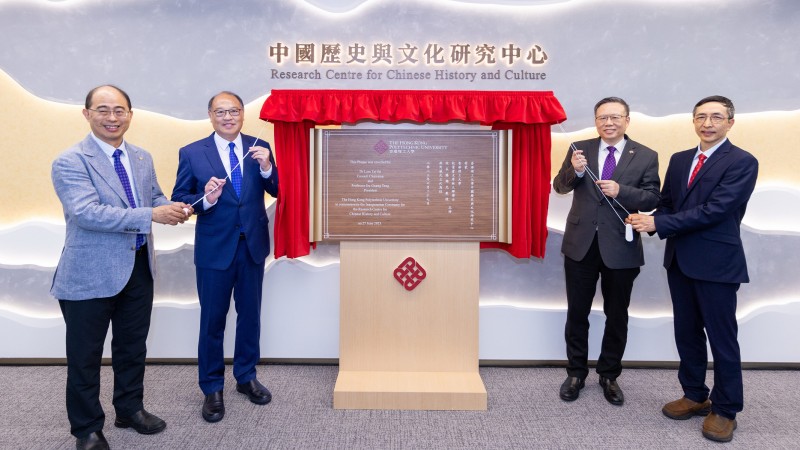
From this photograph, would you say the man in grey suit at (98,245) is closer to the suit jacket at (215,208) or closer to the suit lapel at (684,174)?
the suit jacket at (215,208)

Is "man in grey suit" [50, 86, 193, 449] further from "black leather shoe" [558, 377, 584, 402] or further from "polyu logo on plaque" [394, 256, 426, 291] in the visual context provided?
"black leather shoe" [558, 377, 584, 402]

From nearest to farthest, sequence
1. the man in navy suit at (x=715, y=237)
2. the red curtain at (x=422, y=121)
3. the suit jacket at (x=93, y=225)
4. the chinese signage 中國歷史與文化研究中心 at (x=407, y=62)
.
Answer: the suit jacket at (x=93, y=225), the man in navy suit at (x=715, y=237), the red curtain at (x=422, y=121), the chinese signage 中國歷史與文化研究中心 at (x=407, y=62)

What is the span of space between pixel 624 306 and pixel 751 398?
3.39ft

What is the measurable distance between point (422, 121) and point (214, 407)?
1961mm

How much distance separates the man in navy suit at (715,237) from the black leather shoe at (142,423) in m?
2.72

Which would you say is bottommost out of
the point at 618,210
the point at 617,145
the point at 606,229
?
the point at 606,229

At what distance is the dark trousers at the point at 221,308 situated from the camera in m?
2.64

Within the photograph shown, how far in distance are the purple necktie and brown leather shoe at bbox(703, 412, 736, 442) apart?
4.51 ft

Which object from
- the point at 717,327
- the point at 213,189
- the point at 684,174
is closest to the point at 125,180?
the point at 213,189

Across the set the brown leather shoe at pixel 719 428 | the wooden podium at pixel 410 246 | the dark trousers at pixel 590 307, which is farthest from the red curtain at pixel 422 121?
the brown leather shoe at pixel 719 428

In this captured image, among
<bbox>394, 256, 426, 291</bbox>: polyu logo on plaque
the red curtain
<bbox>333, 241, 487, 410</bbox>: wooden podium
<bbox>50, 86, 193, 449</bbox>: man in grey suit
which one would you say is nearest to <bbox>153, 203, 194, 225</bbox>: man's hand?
<bbox>50, 86, 193, 449</bbox>: man in grey suit

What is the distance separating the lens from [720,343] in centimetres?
246

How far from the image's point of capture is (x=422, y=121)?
2.76 metres

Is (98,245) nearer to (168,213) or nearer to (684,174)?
(168,213)
